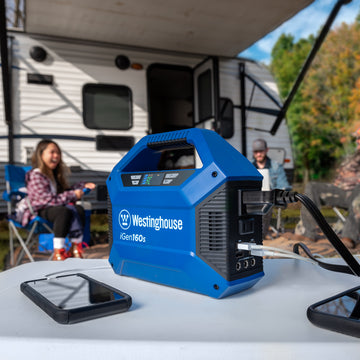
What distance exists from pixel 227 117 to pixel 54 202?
275cm

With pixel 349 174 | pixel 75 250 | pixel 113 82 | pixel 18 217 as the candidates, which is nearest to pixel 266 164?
pixel 349 174

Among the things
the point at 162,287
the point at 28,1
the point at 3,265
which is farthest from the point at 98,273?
the point at 28,1

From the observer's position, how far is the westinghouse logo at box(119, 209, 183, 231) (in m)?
0.62

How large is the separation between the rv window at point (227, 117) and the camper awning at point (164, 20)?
71cm

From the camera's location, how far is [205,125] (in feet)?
16.5

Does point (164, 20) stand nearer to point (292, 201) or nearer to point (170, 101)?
point (170, 101)

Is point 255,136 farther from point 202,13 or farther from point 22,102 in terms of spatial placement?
point 22,102

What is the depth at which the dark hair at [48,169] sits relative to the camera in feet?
10.8

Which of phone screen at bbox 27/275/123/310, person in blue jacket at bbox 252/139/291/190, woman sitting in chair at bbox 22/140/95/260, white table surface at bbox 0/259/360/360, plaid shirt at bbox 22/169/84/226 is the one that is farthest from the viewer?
person in blue jacket at bbox 252/139/291/190

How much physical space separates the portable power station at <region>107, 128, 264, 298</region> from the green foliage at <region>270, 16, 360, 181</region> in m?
18.4

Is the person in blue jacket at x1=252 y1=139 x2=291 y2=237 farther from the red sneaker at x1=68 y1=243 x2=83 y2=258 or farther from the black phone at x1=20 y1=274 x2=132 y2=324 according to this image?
the black phone at x1=20 y1=274 x2=132 y2=324

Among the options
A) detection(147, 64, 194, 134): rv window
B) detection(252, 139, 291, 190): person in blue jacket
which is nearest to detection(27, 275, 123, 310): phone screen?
detection(252, 139, 291, 190): person in blue jacket

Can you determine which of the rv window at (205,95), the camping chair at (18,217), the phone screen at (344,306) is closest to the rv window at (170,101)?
the rv window at (205,95)

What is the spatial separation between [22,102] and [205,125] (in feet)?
7.40
